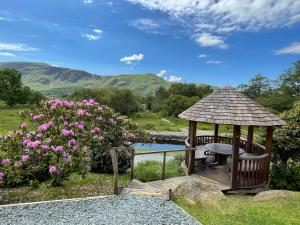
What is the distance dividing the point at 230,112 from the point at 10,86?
6417 cm

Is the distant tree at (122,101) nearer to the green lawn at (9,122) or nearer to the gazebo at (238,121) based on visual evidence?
the green lawn at (9,122)

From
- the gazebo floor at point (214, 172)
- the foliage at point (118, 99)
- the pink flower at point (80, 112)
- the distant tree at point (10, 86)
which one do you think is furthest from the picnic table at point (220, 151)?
the distant tree at point (10, 86)

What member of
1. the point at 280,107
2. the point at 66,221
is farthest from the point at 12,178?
the point at 280,107

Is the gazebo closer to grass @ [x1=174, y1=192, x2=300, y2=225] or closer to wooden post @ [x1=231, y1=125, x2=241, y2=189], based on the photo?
wooden post @ [x1=231, y1=125, x2=241, y2=189]

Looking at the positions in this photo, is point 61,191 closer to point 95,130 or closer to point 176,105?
point 95,130

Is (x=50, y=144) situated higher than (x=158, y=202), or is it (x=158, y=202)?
(x=50, y=144)

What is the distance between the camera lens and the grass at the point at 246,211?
246 inches

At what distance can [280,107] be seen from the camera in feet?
Answer: 140

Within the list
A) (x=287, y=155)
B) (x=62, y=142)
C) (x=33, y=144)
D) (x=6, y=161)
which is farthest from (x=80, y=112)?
(x=287, y=155)

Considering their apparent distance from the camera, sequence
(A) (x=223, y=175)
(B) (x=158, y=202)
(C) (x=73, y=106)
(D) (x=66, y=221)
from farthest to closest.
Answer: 1. (A) (x=223, y=175)
2. (C) (x=73, y=106)
3. (B) (x=158, y=202)
4. (D) (x=66, y=221)

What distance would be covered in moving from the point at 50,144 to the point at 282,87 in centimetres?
5317

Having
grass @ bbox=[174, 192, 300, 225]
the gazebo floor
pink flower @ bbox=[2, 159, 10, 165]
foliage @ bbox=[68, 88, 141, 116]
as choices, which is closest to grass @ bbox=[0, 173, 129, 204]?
pink flower @ bbox=[2, 159, 10, 165]

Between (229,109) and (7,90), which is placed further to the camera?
(7,90)

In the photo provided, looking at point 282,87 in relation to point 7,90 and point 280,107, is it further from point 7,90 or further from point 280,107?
point 7,90
